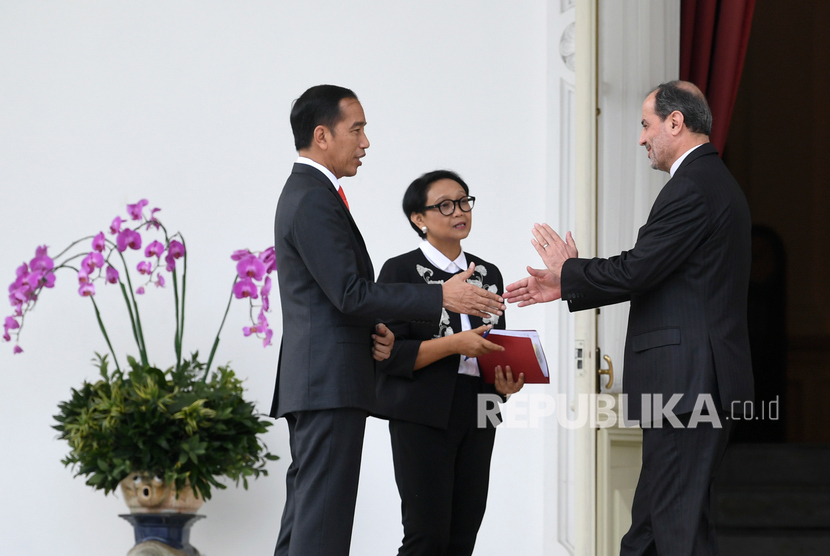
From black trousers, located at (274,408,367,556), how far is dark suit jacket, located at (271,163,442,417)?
0.05 m

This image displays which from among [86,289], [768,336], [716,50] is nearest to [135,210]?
[86,289]

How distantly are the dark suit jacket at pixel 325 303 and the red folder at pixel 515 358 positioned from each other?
0.38 meters

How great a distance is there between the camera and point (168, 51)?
4027 millimetres

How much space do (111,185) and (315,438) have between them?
2.29 m

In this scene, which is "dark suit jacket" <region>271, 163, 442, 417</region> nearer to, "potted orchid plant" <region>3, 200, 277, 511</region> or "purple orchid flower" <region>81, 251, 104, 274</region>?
"potted orchid plant" <region>3, 200, 277, 511</region>

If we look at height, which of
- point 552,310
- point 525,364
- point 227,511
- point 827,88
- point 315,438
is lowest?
point 227,511

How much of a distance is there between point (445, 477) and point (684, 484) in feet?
2.31

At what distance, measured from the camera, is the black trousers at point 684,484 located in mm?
2268

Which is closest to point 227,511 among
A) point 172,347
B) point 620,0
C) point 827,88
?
point 172,347

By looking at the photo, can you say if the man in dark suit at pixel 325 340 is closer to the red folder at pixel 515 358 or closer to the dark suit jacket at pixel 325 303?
the dark suit jacket at pixel 325 303

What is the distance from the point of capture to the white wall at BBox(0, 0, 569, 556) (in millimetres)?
3838

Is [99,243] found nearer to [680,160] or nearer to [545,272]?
[545,272]

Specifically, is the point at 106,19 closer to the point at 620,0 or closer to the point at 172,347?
the point at 172,347

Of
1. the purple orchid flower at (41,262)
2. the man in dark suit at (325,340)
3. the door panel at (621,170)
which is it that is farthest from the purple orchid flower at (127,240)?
the door panel at (621,170)
